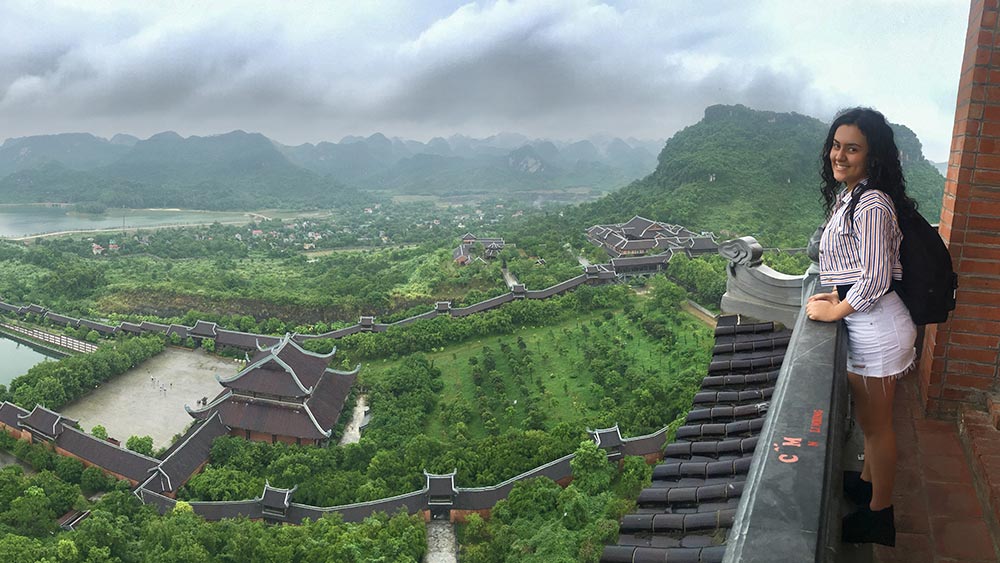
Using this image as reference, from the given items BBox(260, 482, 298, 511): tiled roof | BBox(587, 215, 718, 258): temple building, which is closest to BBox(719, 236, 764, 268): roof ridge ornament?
BBox(260, 482, 298, 511): tiled roof

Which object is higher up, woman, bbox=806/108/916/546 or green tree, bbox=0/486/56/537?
woman, bbox=806/108/916/546

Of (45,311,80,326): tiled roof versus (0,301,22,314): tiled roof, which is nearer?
(45,311,80,326): tiled roof

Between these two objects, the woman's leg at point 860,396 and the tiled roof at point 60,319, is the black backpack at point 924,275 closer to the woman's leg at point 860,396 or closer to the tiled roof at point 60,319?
the woman's leg at point 860,396

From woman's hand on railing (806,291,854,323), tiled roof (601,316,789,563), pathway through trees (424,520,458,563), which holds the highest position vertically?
woman's hand on railing (806,291,854,323)

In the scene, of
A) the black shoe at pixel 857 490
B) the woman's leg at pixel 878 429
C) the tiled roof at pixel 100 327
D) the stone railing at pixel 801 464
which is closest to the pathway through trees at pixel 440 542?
the black shoe at pixel 857 490

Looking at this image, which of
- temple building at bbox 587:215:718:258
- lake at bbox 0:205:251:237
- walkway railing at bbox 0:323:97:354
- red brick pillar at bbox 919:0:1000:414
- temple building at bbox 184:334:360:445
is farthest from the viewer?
lake at bbox 0:205:251:237

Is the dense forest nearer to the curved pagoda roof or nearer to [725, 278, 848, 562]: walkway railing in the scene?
the curved pagoda roof

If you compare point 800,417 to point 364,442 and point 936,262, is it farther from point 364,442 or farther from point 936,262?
point 364,442
